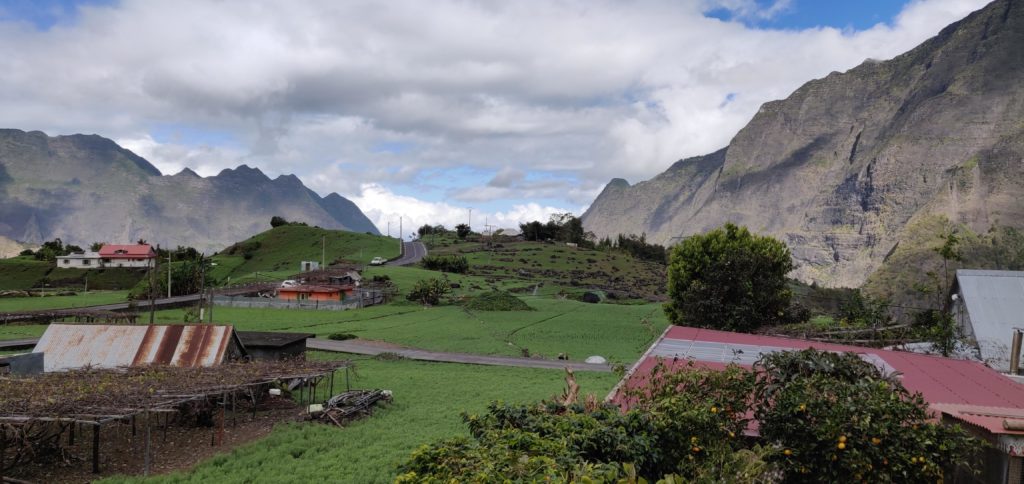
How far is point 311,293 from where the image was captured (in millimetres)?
75750

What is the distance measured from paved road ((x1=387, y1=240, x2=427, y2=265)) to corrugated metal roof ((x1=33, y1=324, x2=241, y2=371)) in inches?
3918

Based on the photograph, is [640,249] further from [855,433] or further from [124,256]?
[855,433]

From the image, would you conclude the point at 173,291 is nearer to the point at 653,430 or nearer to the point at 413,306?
the point at 413,306

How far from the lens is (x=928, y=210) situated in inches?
6565

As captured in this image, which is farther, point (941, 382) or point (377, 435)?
point (377, 435)

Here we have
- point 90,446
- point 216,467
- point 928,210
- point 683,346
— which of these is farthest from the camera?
point 928,210

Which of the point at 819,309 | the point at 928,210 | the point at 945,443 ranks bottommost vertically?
the point at 819,309

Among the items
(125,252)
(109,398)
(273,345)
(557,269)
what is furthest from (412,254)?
(109,398)

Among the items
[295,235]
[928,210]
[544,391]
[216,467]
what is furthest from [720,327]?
[928,210]

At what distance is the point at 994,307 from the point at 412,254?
123 meters

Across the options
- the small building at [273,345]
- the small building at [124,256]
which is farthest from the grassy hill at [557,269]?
the small building at [273,345]

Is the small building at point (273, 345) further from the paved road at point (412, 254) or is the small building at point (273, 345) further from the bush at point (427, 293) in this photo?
the paved road at point (412, 254)

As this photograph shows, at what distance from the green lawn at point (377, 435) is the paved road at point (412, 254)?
9479 centimetres

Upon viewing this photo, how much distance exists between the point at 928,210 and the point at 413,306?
493ft
